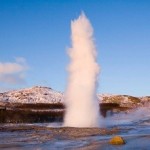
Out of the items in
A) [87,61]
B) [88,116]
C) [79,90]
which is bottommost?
[88,116]

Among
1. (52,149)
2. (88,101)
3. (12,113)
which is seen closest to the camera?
(52,149)

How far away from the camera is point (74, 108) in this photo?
1902 inches

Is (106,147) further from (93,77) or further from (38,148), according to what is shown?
(93,77)

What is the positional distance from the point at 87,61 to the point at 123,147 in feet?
82.4

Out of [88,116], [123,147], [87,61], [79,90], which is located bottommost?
[123,147]

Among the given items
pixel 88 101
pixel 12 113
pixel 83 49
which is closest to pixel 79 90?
pixel 88 101

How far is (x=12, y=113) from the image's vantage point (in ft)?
216

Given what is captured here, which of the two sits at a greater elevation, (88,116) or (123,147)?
(88,116)

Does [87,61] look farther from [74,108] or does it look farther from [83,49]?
[74,108]

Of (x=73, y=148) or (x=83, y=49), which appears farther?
(x=83, y=49)

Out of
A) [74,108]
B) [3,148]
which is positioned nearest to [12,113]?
[74,108]

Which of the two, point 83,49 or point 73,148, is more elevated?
point 83,49

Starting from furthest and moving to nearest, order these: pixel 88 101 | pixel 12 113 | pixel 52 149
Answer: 1. pixel 12 113
2. pixel 88 101
3. pixel 52 149

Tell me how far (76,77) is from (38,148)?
2425 centimetres
